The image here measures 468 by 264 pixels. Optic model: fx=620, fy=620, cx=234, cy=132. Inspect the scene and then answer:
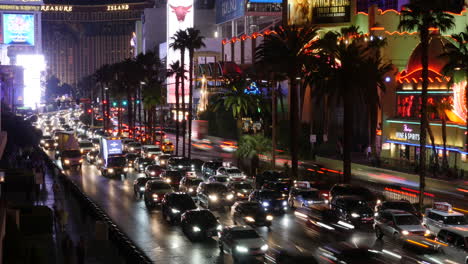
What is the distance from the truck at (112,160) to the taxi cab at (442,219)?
32260 millimetres

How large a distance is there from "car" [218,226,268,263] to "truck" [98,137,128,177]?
31393 millimetres

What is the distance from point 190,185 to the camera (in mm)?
41938

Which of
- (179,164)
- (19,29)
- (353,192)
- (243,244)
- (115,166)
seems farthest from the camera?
(19,29)

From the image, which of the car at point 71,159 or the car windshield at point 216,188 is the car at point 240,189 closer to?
the car windshield at point 216,188

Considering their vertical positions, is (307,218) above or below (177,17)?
below

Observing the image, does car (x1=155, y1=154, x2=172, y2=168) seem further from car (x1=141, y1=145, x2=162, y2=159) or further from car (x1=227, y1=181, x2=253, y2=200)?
car (x1=227, y1=181, x2=253, y2=200)

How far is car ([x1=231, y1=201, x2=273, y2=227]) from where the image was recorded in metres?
31.0

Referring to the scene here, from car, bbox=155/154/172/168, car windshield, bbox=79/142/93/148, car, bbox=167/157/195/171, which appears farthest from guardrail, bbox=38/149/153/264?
car windshield, bbox=79/142/93/148

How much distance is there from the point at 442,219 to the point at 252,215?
9.02 m

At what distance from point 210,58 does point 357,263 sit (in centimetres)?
12312

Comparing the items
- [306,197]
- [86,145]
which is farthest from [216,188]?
[86,145]

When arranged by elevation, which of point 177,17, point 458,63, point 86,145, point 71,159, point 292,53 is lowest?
point 71,159

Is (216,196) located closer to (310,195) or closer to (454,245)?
→ (310,195)

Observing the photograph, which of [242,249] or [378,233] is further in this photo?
[378,233]
